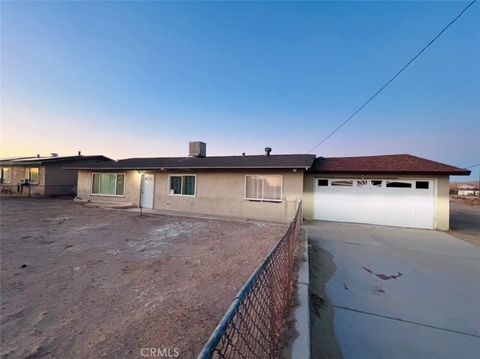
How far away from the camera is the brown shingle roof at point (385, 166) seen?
29.6ft

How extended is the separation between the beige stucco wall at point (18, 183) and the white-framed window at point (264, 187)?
58.6 feet

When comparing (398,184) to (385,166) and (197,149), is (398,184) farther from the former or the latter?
(197,149)

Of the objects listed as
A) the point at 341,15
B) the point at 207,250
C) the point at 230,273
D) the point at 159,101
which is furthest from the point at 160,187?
the point at 341,15

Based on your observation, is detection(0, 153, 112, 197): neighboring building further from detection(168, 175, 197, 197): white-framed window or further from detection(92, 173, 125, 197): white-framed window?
detection(168, 175, 197, 197): white-framed window

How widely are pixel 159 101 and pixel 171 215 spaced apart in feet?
23.3

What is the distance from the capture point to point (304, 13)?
8852 millimetres

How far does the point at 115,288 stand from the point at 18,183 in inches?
920

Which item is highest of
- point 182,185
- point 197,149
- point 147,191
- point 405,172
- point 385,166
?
point 197,149

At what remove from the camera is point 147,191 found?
44.2 ft

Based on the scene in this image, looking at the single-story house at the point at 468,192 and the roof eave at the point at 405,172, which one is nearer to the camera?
the roof eave at the point at 405,172

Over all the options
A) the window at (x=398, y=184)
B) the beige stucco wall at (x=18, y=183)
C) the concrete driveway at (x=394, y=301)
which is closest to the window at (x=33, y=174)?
the beige stucco wall at (x=18, y=183)

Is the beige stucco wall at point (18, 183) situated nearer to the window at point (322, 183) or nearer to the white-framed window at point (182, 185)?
the white-framed window at point (182, 185)

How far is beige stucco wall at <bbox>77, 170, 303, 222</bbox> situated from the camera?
10195 millimetres

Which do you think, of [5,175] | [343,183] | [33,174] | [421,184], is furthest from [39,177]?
[421,184]
